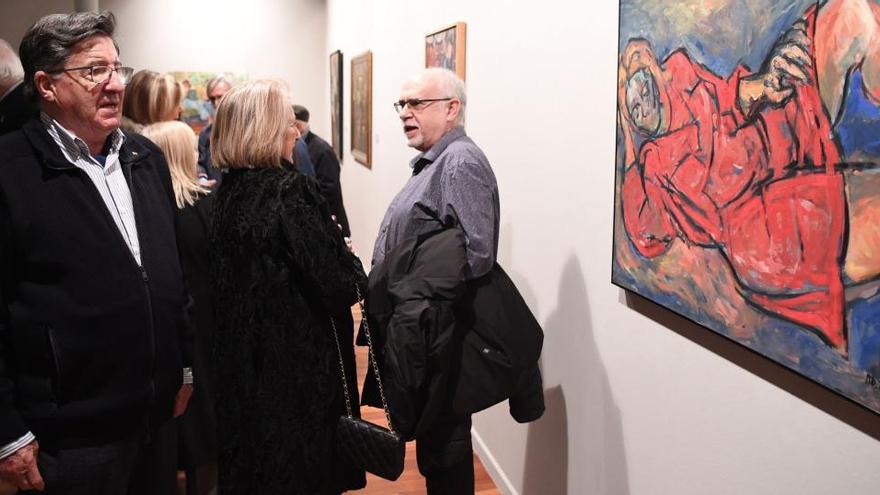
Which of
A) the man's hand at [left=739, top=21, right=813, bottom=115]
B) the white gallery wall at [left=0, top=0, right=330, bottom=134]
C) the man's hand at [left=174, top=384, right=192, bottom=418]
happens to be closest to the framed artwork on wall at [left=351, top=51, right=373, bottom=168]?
the white gallery wall at [left=0, top=0, right=330, bottom=134]

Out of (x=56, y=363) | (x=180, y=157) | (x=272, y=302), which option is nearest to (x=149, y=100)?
(x=180, y=157)

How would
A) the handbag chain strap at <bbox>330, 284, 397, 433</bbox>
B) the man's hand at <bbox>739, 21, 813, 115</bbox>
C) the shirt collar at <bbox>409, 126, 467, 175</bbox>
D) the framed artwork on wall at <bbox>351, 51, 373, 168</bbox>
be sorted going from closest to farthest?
the man's hand at <bbox>739, 21, 813, 115</bbox>, the handbag chain strap at <bbox>330, 284, 397, 433</bbox>, the shirt collar at <bbox>409, 126, 467, 175</bbox>, the framed artwork on wall at <bbox>351, 51, 373, 168</bbox>

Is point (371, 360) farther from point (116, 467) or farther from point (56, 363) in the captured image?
point (56, 363)

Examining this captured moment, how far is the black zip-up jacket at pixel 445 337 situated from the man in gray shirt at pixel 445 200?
9cm

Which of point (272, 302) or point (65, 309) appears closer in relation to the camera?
point (65, 309)

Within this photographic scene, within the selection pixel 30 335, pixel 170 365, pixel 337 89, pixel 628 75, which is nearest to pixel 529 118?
pixel 628 75

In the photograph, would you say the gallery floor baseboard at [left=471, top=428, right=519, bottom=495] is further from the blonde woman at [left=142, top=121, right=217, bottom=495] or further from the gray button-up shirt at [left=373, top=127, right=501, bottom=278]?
the gray button-up shirt at [left=373, top=127, right=501, bottom=278]

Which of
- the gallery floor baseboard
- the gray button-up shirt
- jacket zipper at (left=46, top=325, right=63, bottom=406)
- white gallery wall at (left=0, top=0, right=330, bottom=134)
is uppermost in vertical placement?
white gallery wall at (left=0, top=0, right=330, bottom=134)

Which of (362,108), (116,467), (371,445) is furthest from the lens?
(362,108)

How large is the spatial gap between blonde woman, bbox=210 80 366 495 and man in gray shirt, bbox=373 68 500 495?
0.28 metres

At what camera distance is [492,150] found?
11.1 feet

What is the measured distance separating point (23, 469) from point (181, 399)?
0.51m

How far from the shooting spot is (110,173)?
6.05ft

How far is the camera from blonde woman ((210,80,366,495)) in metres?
2.22
